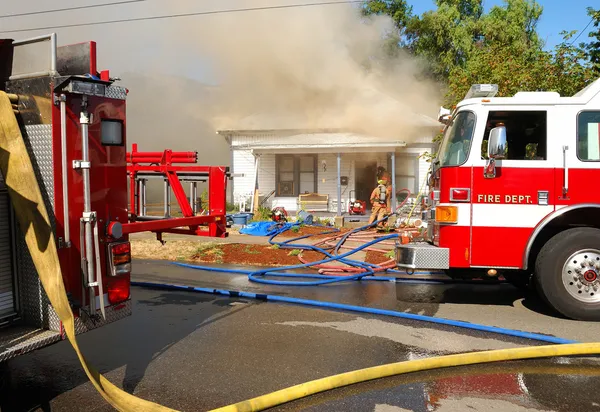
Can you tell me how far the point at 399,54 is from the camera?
30344 mm

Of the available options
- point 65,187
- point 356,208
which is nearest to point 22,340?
point 65,187

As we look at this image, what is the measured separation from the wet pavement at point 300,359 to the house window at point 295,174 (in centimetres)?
1269

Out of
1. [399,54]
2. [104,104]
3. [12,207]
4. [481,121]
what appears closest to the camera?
[12,207]

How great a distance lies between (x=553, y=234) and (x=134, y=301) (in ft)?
16.9

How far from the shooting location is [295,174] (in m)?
19.4

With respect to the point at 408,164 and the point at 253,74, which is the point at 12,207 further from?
the point at 253,74

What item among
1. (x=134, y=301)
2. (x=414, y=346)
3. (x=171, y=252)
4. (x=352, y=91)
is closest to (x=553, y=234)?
(x=414, y=346)

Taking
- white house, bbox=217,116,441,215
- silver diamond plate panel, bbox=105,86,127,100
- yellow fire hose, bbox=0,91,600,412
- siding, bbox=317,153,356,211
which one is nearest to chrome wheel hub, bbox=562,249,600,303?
yellow fire hose, bbox=0,91,600,412

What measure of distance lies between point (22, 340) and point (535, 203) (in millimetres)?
4980

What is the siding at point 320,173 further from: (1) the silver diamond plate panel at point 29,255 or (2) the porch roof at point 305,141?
(1) the silver diamond plate panel at point 29,255

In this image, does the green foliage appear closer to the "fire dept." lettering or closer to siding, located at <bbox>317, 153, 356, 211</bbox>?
siding, located at <bbox>317, 153, 356, 211</bbox>

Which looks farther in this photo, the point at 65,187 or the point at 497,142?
the point at 497,142

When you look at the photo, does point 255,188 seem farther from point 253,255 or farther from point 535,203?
point 535,203

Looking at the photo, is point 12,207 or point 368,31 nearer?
point 12,207
